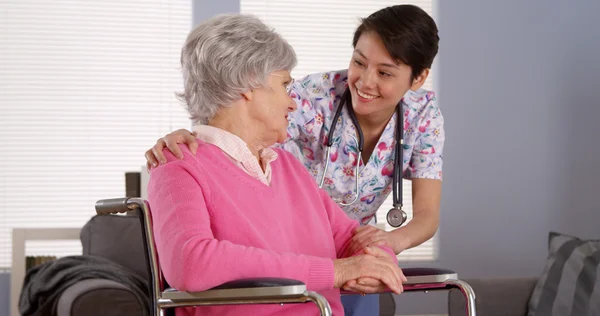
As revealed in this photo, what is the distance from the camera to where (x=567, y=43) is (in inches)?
193

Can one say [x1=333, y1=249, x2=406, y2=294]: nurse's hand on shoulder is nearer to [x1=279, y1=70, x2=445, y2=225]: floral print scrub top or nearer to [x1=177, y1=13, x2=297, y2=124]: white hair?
[x1=177, y1=13, x2=297, y2=124]: white hair

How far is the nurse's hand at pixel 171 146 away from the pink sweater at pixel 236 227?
0.6 inches

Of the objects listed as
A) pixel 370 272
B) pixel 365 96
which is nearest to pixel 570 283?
pixel 365 96

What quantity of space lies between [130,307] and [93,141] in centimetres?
183

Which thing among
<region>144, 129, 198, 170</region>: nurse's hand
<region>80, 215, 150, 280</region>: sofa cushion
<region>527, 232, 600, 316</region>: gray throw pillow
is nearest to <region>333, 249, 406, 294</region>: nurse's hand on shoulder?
<region>144, 129, 198, 170</region>: nurse's hand

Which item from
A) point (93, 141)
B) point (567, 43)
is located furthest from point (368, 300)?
point (567, 43)

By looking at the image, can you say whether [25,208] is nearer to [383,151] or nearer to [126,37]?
[126,37]

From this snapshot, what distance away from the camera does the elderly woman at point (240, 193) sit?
1.44 metres

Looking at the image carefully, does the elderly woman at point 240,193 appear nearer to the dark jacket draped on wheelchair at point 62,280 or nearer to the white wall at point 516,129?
the dark jacket draped on wheelchair at point 62,280

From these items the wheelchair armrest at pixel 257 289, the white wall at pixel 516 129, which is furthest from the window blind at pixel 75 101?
the wheelchair armrest at pixel 257 289

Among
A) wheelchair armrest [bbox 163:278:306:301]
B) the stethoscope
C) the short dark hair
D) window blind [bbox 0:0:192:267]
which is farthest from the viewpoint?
window blind [bbox 0:0:192:267]

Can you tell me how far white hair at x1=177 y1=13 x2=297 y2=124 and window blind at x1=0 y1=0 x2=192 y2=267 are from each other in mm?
3058

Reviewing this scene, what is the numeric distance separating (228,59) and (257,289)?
49cm

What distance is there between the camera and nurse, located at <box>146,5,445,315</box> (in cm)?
216
